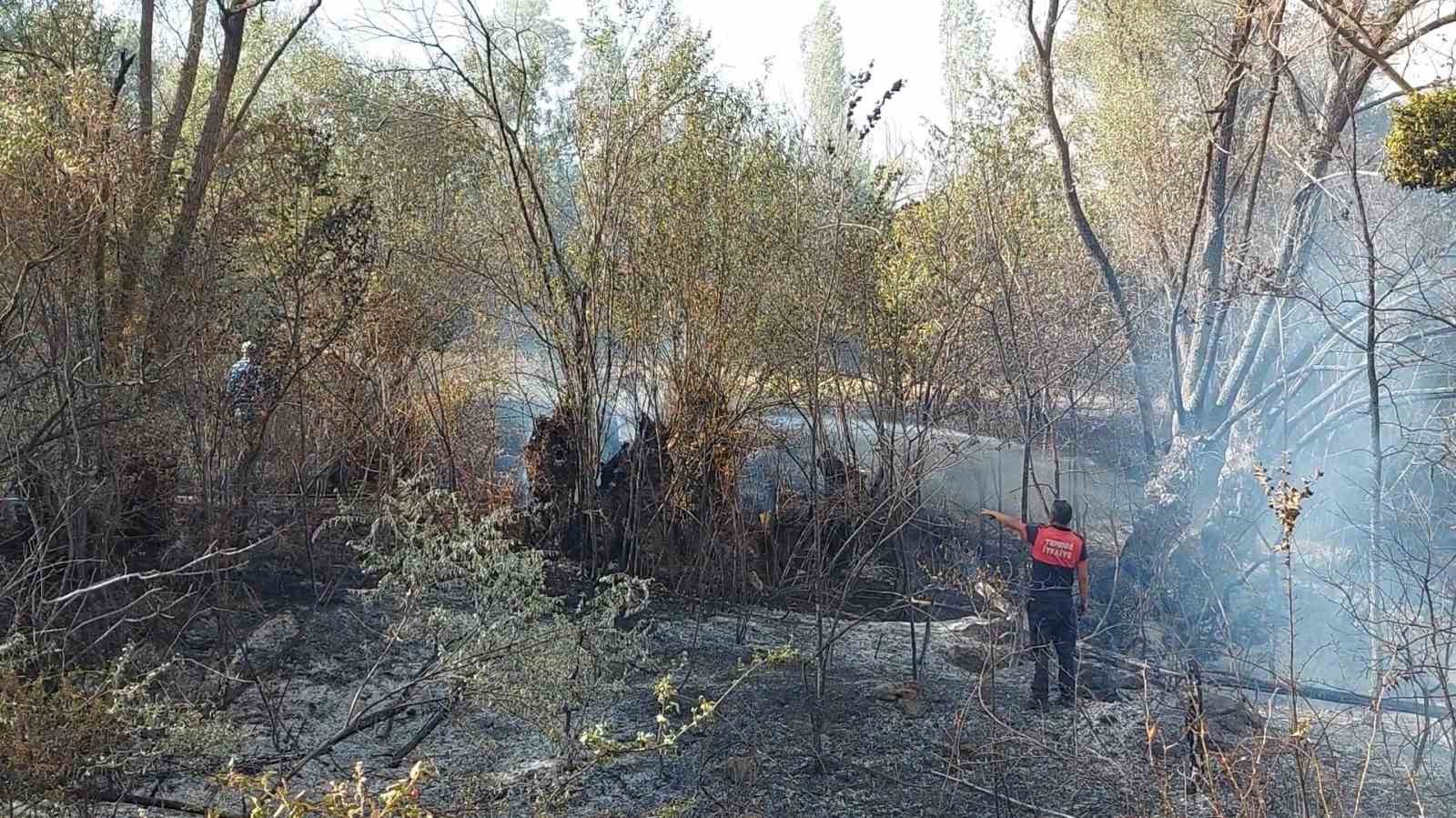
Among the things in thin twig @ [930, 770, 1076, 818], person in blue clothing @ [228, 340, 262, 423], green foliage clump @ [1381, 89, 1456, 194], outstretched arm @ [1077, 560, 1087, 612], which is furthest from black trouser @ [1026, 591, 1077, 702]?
person in blue clothing @ [228, 340, 262, 423]

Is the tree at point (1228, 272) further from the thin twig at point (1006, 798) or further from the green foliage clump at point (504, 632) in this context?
the green foliage clump at point (504, 632)

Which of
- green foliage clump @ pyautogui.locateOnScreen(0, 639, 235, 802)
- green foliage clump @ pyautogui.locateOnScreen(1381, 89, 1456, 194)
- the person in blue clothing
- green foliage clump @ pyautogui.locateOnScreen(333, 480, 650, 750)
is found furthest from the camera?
the person in blue clothing

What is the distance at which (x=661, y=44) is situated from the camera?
8789 mm

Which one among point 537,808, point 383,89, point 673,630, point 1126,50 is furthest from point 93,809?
point 1126,50

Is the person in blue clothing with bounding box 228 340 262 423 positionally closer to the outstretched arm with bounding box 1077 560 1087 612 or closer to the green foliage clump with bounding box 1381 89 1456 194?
the outstretched arm with bounding box 1077 560 1087 612

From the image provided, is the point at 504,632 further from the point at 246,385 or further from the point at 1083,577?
the point at 1083,577

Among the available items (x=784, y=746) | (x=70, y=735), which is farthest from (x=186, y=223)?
(x=784, y=746)

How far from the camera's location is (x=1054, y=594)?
719 centimetres

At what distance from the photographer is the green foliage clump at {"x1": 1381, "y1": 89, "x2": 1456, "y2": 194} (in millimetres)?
5039

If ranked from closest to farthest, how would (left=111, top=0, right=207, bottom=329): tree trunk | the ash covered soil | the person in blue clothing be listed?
the ash covered soil → (left=111, top=0, right=207, bottom=329): tree trunk → the person in blue clothing

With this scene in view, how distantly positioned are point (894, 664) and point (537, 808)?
4130 mm

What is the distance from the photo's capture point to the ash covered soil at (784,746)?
5.58m

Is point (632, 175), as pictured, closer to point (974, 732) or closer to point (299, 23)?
point (299, 23)

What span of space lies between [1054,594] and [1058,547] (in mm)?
303
